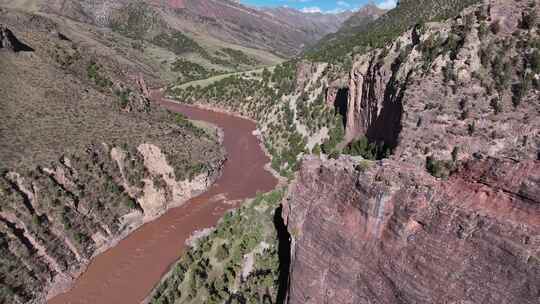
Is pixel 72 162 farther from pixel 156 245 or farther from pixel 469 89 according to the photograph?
pixel 469 89

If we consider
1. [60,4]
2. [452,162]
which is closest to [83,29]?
[60,4]

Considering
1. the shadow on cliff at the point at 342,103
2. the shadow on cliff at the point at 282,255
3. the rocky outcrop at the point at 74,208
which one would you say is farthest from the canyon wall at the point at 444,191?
the rocky outcrop at the point at 74,208

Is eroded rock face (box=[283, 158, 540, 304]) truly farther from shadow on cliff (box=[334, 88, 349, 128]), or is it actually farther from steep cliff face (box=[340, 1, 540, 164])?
shadow on cliff (box=[334, 88, 349, 128])

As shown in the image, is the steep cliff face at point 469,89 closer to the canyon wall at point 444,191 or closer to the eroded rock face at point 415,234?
the canyon wall at point 444,191

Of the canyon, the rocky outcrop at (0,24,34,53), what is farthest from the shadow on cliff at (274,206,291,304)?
the rocky outcrop at (0,24,34,53)

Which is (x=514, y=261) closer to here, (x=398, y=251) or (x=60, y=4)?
(x=398, y=251)
